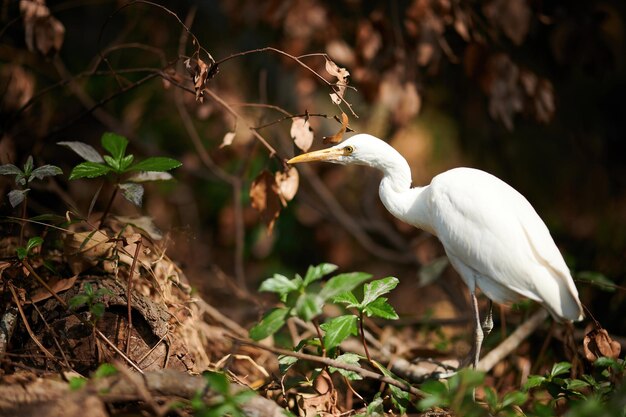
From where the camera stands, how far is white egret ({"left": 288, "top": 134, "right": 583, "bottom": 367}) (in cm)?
167

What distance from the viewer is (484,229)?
1.72 metres

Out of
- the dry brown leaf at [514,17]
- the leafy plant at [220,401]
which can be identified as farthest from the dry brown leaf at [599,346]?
the dry brown leaf at [514,17]

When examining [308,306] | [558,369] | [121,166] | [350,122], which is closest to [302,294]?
[308,306]

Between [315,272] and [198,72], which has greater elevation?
[198,72]

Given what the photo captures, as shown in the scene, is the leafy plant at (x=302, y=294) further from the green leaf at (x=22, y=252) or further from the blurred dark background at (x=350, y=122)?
the blurred dark background at (x=350, y=122)

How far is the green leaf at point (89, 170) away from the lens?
1692 millimetres

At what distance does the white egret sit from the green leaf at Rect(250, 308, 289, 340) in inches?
23.6

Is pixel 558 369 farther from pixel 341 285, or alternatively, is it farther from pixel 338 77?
pixel 338 77

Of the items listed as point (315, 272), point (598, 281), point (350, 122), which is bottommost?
point (350, 122)

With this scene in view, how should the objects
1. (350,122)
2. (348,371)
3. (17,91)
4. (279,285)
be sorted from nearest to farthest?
(279,285) < (348,371) < (17,91) < (350,122)

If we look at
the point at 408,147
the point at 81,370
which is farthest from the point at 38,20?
the point at 408,147

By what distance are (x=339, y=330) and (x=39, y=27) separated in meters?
1.46

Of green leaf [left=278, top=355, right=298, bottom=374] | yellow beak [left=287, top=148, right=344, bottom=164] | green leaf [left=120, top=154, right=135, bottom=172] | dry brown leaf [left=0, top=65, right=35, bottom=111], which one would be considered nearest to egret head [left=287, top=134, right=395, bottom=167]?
yellow beak [left=287, top=148, right=344, bottom=164]

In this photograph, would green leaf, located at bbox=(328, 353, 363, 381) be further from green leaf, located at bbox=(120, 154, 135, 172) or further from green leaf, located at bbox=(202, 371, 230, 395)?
green leaf, located at bbox=(120, 154, 135, 172)
